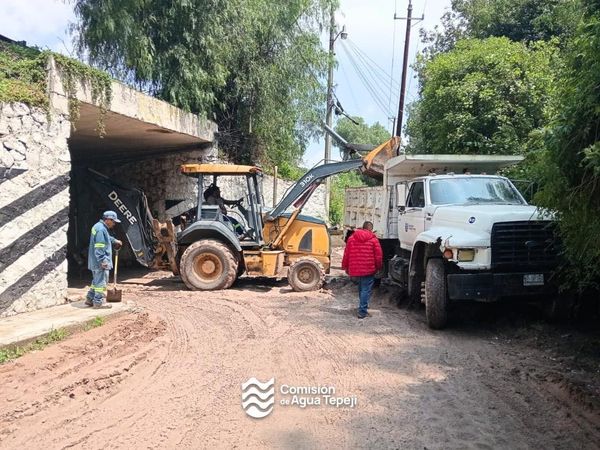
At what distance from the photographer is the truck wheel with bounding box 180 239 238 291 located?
36.6 feet

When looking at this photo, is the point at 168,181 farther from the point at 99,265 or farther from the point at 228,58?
the point at 99,265

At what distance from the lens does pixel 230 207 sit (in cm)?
1206

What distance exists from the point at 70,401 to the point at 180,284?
751 centimetres

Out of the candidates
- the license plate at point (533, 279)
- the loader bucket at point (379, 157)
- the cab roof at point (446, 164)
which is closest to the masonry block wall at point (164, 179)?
the loader bucket at point (379, 157)

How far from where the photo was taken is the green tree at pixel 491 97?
44.1 ft

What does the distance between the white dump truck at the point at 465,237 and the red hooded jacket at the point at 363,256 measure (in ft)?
2.05

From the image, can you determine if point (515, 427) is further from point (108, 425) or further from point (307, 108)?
point (307, 108)

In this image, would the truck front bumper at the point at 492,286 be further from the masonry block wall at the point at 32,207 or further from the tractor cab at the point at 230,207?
the masonry block wall at the point at 32,207

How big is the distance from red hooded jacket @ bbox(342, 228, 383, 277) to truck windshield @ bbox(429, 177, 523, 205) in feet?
4.16

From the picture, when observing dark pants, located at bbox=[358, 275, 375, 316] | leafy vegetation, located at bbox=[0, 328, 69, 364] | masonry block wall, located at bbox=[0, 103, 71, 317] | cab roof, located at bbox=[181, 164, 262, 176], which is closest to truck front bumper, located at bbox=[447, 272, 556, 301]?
dark pants, located at bbox=[358, 275, 375, 316]

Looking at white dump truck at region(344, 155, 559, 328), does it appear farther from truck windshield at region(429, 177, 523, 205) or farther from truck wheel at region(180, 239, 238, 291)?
truck wheel at region(180, 239, 238, 291)

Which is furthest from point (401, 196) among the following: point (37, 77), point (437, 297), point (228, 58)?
point (228, 58)

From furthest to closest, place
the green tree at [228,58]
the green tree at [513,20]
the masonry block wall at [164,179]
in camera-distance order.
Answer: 1. the green tree at [513,20]
2. the masonry block wall at [164,179]
3. the green tree at [228,58]

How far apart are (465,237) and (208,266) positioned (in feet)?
18.7
